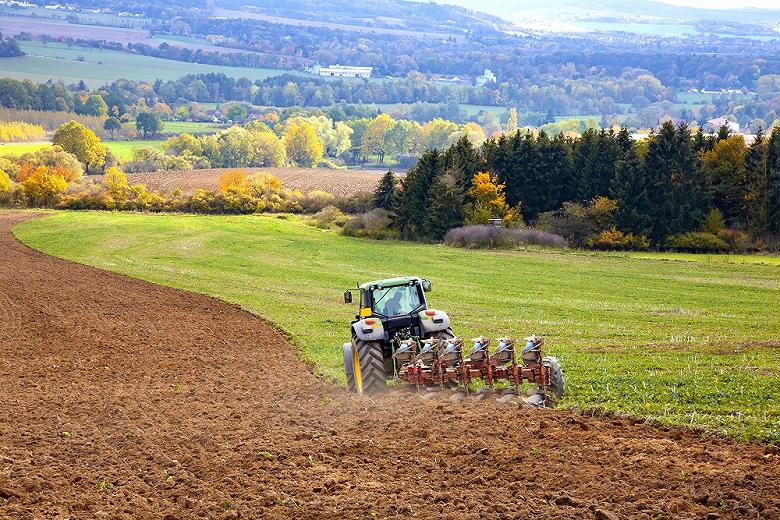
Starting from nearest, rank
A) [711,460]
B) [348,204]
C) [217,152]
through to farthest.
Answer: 1. [711,460]
2. [348,204]
3. [217,152]

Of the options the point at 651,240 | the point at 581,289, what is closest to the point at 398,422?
the point at 581,289

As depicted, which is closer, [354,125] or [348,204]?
[348,204]

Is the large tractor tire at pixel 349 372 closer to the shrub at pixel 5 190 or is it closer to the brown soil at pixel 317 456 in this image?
the brown soil at pixel 317 456

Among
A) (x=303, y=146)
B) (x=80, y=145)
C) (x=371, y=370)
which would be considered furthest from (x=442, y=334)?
(x=303, y=146)

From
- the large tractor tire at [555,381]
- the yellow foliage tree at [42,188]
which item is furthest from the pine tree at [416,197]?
the large tractor tire at [555,381]

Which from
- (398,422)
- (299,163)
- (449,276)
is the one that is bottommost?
(299,163)

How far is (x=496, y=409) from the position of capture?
18.8 metres

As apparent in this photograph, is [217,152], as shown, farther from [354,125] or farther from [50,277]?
[50,277]

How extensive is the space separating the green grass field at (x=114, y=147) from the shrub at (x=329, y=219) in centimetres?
5132

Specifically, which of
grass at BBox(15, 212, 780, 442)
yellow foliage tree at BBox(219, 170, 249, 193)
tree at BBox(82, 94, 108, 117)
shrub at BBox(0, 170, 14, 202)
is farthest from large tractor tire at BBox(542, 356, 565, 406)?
tree at BBox(82, 94, 108, 117)

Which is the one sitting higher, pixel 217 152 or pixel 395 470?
pixel 395 470

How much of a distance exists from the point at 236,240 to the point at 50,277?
21.1 m

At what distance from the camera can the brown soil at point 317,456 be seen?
13648 millimetres

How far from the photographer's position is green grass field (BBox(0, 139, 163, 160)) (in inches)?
5162
